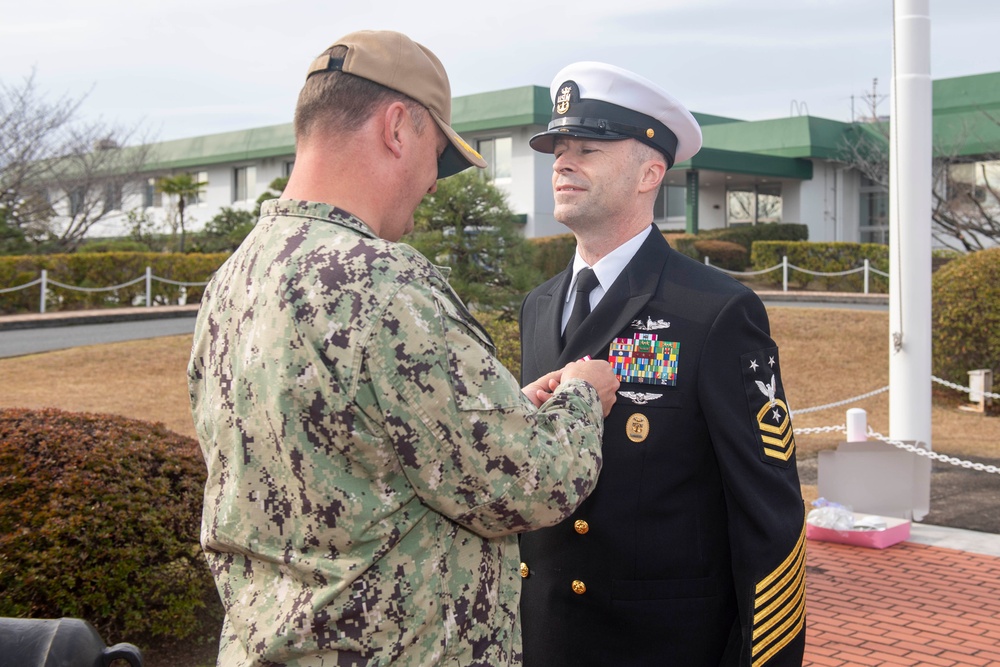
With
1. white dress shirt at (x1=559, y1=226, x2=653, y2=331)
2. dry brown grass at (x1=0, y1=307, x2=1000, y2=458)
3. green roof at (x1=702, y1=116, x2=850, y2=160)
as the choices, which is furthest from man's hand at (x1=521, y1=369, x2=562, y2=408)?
green roof at (x1=702, y1=116, x2=850, y2=160)

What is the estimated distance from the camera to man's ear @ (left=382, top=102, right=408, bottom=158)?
1868 mm

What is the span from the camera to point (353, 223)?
6.02 ft

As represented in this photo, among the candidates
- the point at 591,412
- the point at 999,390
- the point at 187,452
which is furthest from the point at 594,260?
the point at 999,390

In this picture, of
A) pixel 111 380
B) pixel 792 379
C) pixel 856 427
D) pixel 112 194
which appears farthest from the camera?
pixel 112 194

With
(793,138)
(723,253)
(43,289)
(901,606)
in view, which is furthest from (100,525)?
(793,138)

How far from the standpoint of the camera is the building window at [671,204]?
34.4 m

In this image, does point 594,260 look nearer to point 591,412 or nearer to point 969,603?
point 591,412

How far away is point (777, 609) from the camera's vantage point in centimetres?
237

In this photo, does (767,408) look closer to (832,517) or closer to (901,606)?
(901,606)

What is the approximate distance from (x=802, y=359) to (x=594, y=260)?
12.0m

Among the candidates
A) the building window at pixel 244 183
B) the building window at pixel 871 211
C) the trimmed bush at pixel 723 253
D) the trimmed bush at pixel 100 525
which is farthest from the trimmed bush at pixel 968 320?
the building window at pixel 244 183

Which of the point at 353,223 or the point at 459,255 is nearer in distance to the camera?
the point at 353,223

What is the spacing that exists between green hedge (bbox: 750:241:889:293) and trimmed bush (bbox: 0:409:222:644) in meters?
20.1

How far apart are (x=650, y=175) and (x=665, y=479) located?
90 centimetres
